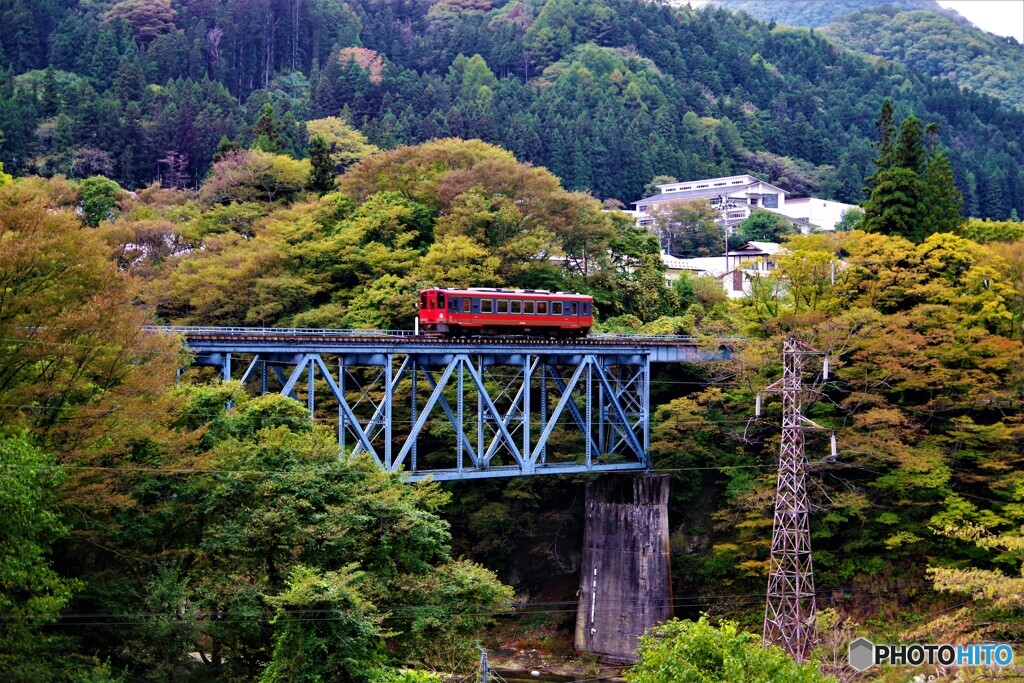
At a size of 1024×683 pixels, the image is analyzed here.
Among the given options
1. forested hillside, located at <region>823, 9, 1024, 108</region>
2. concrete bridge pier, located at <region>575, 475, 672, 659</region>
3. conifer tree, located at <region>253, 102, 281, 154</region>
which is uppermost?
forested hillside, located at <region>823, 9, 1024, 108</region>

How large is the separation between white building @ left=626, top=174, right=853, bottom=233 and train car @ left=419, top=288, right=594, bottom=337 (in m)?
Result: 48.3

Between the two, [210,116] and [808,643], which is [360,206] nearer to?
[808,643]

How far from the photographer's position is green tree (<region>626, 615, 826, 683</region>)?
63.4ft

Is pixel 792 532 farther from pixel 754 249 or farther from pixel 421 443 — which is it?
pixel 754 249

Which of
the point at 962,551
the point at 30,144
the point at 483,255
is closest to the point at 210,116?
the point at 30,144

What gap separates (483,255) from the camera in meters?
44.8

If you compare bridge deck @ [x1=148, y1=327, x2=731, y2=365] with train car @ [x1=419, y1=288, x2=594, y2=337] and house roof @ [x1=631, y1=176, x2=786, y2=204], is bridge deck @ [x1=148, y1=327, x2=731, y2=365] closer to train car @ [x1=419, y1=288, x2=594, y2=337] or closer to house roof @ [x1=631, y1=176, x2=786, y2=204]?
train car @ [x1=419, y1=288, x2=594, y2=337]

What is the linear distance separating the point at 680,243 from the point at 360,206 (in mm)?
37434

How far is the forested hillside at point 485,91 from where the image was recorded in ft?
266

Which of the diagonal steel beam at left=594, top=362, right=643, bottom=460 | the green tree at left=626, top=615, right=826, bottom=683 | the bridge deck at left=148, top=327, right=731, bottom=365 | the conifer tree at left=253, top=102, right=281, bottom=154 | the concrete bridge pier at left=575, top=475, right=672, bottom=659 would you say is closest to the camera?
the green tree at left=626, top=615, right=826, bottom=683

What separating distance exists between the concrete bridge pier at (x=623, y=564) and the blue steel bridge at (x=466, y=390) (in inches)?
44.1

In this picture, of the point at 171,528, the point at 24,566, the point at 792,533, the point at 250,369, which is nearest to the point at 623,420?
the point at 792,533

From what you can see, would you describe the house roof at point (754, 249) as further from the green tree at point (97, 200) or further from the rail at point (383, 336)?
the green tree at point (97, 200)

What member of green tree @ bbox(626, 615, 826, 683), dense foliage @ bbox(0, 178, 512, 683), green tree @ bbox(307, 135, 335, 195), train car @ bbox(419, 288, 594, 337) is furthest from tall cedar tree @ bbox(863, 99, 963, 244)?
green tree @ bbox(626, 615, 826, 683)
